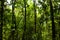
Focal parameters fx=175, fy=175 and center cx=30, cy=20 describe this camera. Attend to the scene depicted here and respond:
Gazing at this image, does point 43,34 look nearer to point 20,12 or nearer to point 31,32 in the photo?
point 31,32

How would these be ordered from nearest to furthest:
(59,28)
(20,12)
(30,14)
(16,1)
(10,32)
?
(59,28) → (16,1) → (10,32) → (20,12) → (30,14)

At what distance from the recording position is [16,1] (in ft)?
73.5

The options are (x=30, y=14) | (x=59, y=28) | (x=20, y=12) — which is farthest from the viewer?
(x=30, y=14)

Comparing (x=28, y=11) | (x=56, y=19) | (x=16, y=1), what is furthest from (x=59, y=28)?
(x=28, y=11)

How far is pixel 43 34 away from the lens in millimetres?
27547

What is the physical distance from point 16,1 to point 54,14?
21.3 feet

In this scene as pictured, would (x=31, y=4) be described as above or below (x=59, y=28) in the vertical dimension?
above

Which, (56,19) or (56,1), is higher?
(56,1)

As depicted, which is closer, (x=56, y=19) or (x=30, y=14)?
(x=56, y=19)

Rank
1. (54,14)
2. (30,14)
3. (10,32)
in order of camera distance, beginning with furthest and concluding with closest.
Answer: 1. (30,14)
2. (10,32)
3. (54,14)

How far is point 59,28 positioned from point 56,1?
370 centimetres

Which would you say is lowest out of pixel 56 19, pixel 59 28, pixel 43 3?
pixel 59 28

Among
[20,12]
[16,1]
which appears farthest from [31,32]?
[16,1]

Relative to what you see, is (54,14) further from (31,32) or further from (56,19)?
(31,32)
